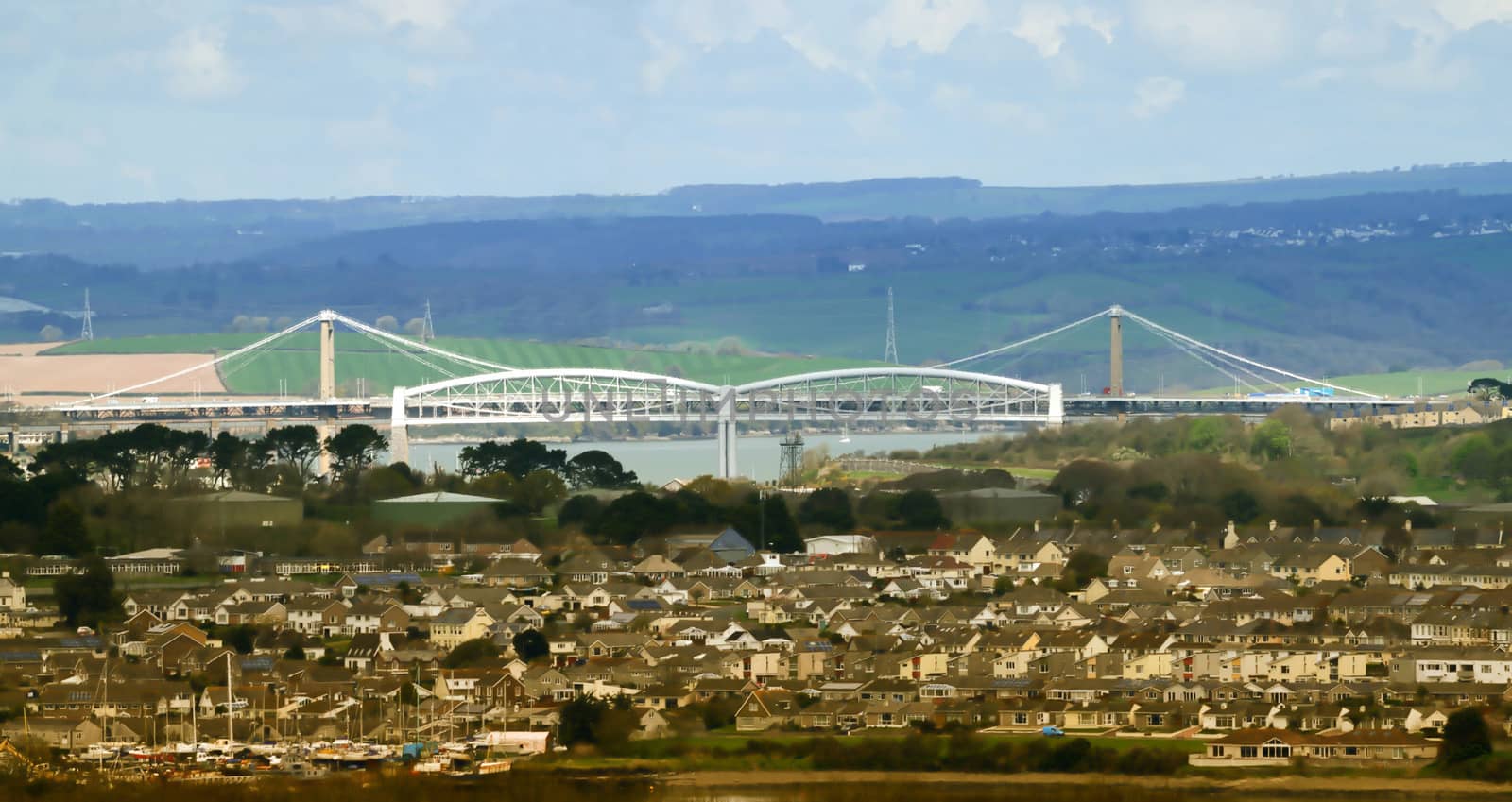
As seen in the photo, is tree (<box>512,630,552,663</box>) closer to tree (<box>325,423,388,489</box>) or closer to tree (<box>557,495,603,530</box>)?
tree (<box>557,495,603,530</box>)

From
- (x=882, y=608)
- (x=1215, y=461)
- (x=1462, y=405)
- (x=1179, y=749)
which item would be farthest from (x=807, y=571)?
(x=1462, y=405)

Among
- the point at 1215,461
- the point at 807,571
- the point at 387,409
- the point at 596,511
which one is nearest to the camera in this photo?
the point at 807,571

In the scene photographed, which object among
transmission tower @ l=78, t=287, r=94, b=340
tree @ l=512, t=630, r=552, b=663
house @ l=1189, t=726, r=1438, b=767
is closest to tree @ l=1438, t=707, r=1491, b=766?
house @ l=1189, t=726, r=1438, b=767

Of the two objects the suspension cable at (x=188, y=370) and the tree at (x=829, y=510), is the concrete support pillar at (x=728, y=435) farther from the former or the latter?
the tree at (x=829, y=510)

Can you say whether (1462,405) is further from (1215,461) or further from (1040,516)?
(1040,516)

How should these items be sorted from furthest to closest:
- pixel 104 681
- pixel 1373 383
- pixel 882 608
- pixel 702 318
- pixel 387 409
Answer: pixel 702 318, pixel 1373 383, pixel 387 409, pixel 882 608, pixel 104 681

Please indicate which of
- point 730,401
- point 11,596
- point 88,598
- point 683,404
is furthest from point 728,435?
point 88,598

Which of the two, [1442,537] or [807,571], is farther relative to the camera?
[1442,537]
